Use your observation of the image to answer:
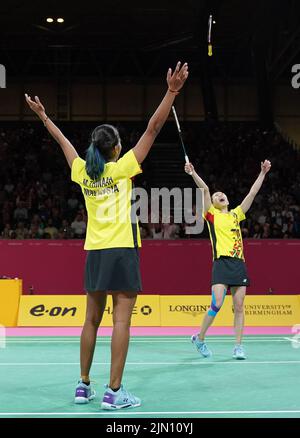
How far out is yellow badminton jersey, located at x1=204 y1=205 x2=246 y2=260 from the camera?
7.88 metres

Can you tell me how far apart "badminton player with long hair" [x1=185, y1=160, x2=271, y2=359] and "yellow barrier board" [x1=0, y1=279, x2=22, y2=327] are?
496cm

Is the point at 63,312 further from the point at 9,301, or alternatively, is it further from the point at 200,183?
the point at 200,183

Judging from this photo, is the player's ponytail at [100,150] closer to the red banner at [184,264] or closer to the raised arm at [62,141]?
the raised arm at [62,141]

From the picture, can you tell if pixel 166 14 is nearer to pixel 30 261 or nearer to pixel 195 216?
pixel 195 216

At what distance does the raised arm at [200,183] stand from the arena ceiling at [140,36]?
1108 cm

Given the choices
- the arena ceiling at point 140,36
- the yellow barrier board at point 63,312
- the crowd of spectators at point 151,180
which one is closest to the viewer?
the yellow barrier board at point 63,312

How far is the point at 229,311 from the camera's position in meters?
11.9

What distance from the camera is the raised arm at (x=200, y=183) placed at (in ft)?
25.2

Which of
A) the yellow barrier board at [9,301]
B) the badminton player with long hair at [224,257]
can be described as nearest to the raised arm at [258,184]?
A: the badminton player with long hair at [224,257]

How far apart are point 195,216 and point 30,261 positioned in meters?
4.80

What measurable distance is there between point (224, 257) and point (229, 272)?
20cm

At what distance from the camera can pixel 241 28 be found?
24.4 m

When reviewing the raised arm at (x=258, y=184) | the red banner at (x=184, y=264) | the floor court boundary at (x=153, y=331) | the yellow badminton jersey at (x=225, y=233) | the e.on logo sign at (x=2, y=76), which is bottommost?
the floor court boundary at (x=153, y=331)

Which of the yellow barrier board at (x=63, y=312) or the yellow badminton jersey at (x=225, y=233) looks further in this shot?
the yellow barrier board at (x=63, y=312)
